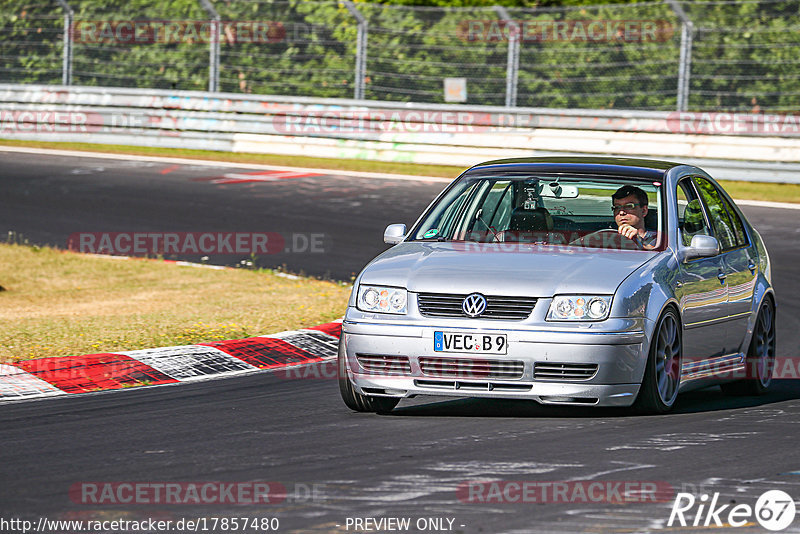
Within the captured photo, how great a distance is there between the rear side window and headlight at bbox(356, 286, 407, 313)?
2394 mm

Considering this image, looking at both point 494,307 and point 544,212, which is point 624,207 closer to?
point 544,212

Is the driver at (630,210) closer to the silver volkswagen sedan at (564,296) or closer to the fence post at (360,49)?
the silver volkswagen sedan at (564,296)

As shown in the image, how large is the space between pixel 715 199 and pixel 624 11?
14.8m

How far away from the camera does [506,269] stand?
25.4 feet

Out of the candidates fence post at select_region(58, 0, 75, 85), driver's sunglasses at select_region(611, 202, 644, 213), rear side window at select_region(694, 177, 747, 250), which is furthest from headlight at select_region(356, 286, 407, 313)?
fence post at select_region(58, 0, 75, 85)

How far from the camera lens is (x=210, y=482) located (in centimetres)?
618

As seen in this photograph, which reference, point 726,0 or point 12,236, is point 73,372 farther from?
point 726,0

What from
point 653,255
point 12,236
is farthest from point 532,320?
point 12,236

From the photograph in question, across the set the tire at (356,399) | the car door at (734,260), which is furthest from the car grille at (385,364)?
the car door at (734,260)

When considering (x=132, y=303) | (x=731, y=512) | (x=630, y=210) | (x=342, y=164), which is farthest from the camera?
(x=342, y=164)

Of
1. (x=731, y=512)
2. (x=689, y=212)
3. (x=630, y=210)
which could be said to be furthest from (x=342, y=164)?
(x=731, y=512)

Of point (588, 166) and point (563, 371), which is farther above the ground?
point (588, 166)

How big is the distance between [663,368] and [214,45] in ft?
61.7

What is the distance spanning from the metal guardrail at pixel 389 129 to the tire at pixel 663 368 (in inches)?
564
